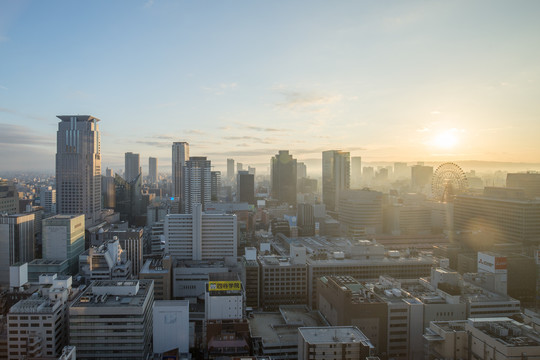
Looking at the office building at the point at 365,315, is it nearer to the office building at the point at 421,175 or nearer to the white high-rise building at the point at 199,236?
the white high-rise building at the point at 199,236

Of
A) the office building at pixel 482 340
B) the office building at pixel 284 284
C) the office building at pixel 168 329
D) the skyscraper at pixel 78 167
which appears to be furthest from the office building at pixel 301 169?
the office building at pixel 482 340

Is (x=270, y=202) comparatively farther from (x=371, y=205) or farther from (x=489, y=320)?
(x=489, y=320)

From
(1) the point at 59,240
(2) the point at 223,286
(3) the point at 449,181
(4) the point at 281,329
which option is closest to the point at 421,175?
(3) the point at 449,181

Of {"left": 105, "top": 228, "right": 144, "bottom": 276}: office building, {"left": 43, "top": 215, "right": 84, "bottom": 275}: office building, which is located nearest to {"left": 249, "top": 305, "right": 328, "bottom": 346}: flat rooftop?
{"left": 105, "top": 228, "right": 144, "bottom": 276}: office building

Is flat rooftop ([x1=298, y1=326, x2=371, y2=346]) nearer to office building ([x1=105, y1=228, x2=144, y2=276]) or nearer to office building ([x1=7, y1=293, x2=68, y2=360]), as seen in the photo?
office building ([x1=7, y1=293, x2=68, y2=360])

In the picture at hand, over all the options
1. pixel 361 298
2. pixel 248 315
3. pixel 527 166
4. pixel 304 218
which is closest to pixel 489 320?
pixel 361 298

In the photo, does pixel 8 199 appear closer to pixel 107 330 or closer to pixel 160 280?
pixel 160 280
